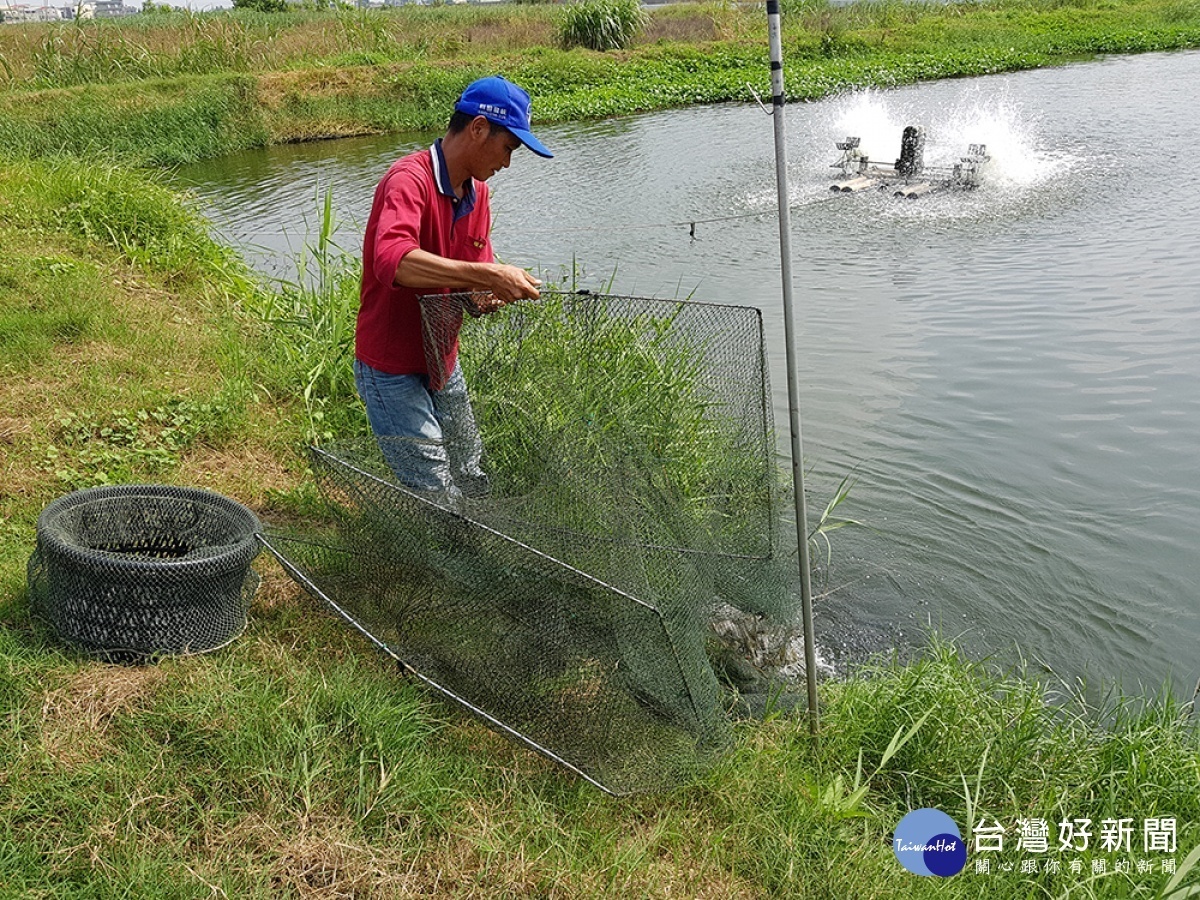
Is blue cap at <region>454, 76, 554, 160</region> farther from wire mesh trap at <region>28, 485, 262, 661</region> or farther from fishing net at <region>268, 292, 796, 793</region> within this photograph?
wire mesh trap at <region>28, 485, 262, 661</region>

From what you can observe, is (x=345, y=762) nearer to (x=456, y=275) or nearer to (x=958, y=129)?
(x=456, y=275)

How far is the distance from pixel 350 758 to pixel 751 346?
2069mm

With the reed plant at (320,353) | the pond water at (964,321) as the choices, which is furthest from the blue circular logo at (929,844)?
the reed plant at (320,353)

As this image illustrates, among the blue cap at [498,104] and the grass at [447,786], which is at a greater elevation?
the blue cap at [498,104]

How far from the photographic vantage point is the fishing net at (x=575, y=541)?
9.28 ft

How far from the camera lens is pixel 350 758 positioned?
2.79 m

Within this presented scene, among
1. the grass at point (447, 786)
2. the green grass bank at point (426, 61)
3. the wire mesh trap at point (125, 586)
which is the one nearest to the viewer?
the grass at point (447, 786)

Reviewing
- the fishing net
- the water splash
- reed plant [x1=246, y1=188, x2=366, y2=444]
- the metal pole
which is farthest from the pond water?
the metal pole

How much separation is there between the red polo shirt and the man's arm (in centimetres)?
4

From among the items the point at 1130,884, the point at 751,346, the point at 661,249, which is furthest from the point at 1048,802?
the point at 661,249

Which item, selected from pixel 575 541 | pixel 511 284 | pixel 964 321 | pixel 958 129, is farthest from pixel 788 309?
pixel 958 129

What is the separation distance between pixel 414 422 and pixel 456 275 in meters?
0.68

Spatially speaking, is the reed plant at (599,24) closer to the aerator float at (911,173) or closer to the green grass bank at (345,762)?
the aerator float at (911,173)

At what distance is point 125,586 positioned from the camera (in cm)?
297
